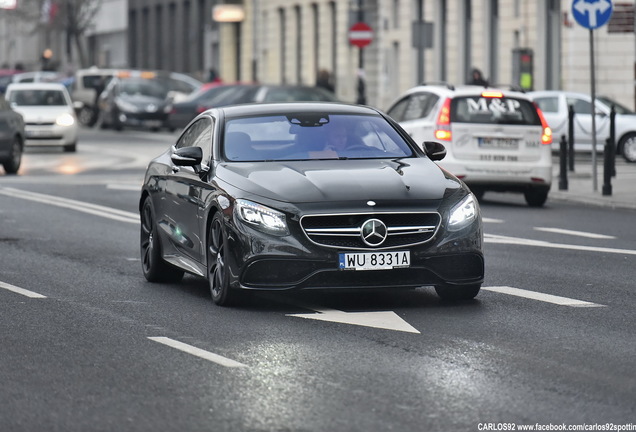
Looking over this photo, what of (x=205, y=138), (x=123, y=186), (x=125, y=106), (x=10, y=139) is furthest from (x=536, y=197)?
(x=125, y=106)

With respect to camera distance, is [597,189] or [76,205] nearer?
[76,205]

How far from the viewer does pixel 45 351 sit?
9.65 meters

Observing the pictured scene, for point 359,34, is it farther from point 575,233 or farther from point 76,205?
point 575,233

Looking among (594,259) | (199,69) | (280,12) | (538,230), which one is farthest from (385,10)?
(594,259)

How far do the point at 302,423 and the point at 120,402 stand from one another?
99cm

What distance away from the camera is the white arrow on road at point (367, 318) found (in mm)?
10508

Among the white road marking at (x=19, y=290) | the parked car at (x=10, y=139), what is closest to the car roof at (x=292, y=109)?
the white road marking at (x=19, y=290)

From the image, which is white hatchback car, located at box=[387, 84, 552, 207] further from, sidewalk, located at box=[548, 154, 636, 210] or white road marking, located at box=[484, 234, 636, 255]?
white road marking, located at box=[484, 234, 636, 255]

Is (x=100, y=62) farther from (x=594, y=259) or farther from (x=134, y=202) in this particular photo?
(x=594, y=259)

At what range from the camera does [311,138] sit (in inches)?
488

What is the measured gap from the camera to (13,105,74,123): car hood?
38969 mm

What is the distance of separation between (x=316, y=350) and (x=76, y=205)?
13.0 meters

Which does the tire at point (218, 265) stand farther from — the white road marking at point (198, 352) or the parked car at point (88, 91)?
the parked car at point (88, 91)

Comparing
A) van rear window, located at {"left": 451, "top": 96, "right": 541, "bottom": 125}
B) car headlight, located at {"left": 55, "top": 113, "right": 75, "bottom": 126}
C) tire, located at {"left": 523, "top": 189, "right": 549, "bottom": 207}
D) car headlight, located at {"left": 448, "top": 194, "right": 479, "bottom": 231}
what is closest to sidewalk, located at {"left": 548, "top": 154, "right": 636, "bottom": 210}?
tire, located at {"left": 523, "top": 189, "right": 549, "bottom": 207}
